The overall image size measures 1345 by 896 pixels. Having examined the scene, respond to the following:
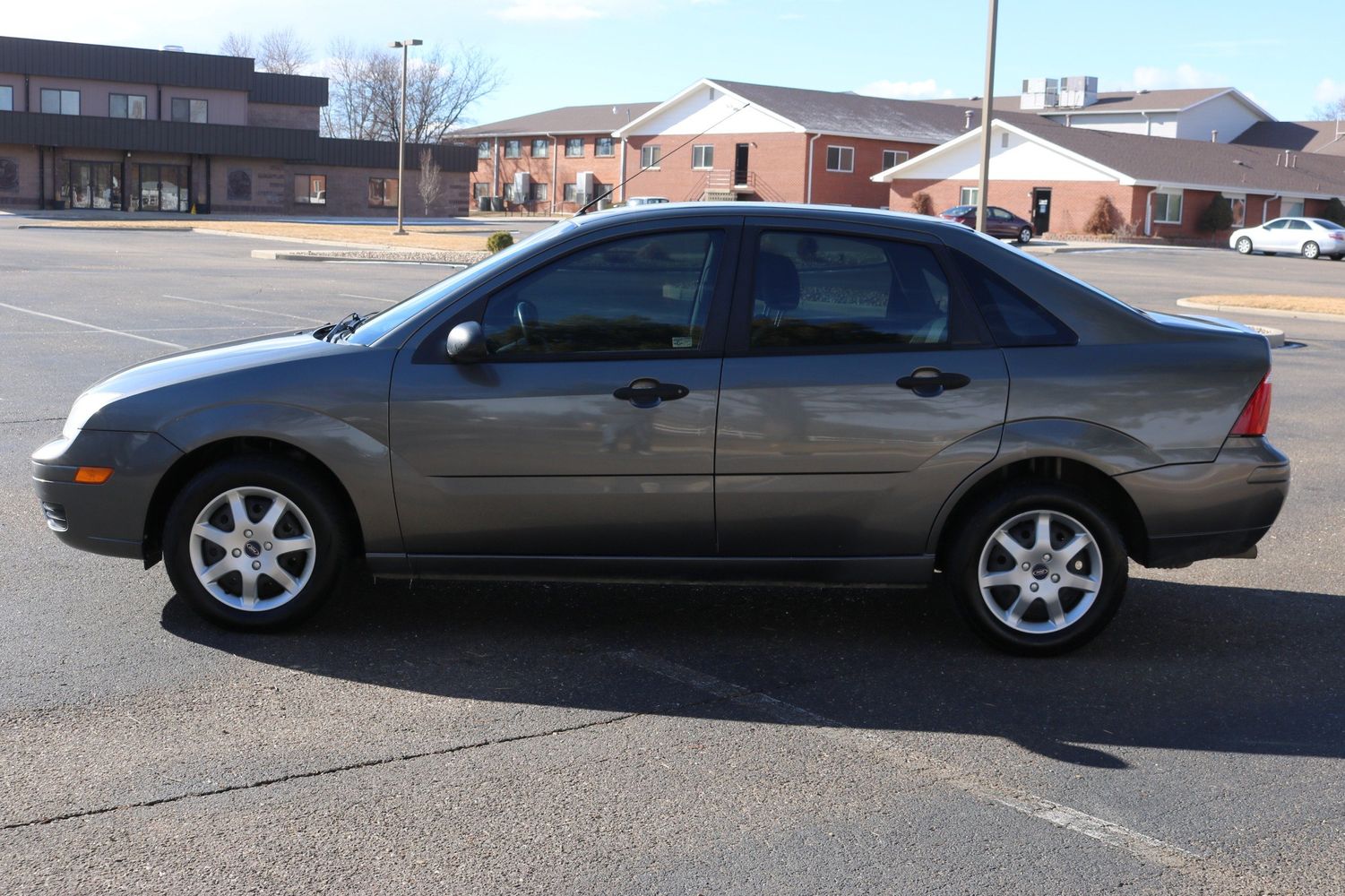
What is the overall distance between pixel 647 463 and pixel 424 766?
1563 millimetres

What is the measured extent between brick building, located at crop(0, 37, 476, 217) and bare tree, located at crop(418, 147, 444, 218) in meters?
1.98

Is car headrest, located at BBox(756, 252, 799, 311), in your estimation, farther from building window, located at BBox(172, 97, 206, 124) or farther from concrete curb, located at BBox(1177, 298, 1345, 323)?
building window, located at BBox(172, 97, 206, 124)

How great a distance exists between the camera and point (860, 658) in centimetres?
564

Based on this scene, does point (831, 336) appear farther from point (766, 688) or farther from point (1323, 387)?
point (1323, 387)

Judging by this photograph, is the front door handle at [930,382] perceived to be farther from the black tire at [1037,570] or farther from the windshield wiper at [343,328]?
the windshield wiper at [343,328]

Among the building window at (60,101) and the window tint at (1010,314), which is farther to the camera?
the building window at (60,101)

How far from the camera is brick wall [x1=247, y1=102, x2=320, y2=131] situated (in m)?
74.6

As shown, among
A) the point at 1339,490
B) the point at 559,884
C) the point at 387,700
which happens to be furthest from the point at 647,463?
the point at 1339,490

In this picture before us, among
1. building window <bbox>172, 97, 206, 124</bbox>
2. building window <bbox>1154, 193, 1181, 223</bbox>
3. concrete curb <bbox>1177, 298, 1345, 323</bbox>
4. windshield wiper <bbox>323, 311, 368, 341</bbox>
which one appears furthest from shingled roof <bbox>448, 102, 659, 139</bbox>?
windshield wiper <bbox>323, 311, 368, 341</bbox>

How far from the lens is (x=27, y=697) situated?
491 cm

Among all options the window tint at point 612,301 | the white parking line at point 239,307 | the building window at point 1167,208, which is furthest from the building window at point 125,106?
the window tint at point 612,301

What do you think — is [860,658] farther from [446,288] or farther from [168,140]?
[168,140]

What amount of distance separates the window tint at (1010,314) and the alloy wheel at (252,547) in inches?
112

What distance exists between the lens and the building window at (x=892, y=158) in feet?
250
